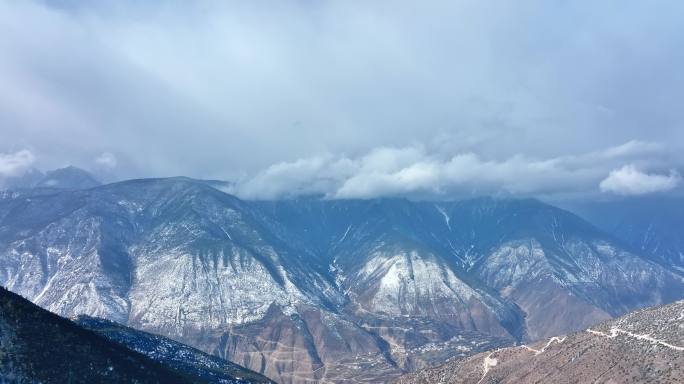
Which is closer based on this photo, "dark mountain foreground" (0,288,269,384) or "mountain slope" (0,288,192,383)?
"dark mountain foreground" (0,288,269,384)

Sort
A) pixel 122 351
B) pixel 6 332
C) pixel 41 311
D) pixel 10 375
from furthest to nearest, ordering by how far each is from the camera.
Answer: pixel 122 351
pixel 41 311
pixel 6 332
pixel 10 375

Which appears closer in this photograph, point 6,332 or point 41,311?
point 6,332

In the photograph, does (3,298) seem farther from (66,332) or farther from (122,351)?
(122,351)

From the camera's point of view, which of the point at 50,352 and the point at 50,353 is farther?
the point at 50,352

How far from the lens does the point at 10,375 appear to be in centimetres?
13438

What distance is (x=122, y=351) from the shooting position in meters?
196

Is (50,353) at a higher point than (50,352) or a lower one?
lower

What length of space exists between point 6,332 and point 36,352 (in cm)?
874

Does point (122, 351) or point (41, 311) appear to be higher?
point (41, 311)

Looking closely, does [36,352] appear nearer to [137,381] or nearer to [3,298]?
[3,298]

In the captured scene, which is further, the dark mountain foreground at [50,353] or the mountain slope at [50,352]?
the mountain slope at [50,352]

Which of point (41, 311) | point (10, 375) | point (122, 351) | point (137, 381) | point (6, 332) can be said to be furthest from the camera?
point (122, 351)

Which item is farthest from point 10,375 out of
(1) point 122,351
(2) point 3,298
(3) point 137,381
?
(1) point 122,351

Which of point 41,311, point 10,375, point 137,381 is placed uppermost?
point 41,311
